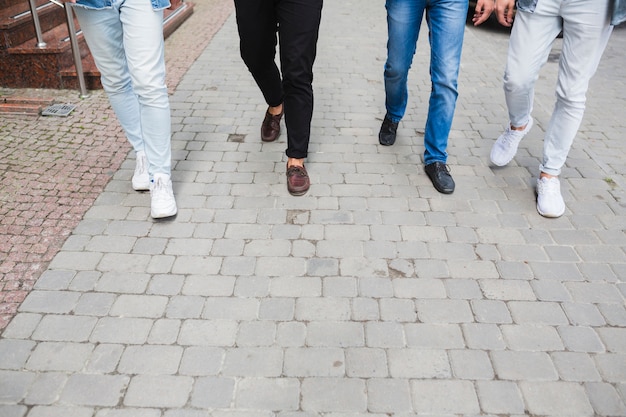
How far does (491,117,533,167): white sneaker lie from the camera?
3791mm

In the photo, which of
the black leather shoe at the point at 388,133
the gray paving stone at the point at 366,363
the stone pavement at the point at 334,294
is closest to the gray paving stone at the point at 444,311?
the stone pavement at the point at 334,294

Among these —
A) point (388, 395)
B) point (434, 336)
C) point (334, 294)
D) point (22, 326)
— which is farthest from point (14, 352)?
point (434, 336)

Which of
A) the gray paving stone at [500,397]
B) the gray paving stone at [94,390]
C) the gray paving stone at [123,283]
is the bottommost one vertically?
the gray paving stone at [123,283]

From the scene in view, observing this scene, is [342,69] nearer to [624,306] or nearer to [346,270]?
[346,270]

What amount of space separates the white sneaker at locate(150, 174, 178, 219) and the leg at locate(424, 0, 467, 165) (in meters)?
1.80

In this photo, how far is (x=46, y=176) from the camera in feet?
12.1

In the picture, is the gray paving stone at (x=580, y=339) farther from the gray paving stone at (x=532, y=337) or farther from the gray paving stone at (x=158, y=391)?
the gray paving stone at (x=158, y=391)

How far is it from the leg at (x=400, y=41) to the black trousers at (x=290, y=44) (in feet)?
2.12

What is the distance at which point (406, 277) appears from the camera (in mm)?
2812

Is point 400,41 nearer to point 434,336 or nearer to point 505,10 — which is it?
point 505,10

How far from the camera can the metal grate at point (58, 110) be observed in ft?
15.3

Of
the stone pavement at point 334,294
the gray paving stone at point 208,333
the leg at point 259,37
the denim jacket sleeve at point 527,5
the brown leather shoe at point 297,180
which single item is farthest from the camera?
the brown leather shoe at point 297,180

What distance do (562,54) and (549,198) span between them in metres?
0.88

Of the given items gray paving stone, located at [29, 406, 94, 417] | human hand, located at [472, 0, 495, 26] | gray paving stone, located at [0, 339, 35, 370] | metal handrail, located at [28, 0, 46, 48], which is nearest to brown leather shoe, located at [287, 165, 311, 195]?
human hand, located at [472, 0, 495, 26]
